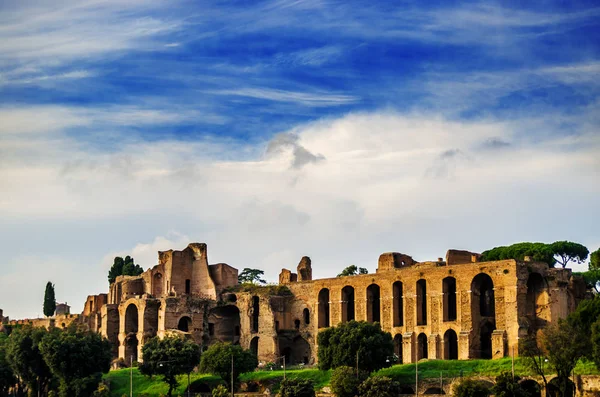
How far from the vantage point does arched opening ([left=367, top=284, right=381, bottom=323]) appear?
86556 mm

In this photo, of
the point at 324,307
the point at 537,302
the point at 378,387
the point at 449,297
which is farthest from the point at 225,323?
the point at 378,387

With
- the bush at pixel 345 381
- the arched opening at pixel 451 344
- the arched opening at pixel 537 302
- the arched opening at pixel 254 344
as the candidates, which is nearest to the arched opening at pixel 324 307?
the arched opening at pixel 254 344

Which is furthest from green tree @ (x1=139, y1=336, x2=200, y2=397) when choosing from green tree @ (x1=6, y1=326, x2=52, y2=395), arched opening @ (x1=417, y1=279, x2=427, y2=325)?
arched opening @ (x1=417, y1=279, x2=427, y2=325)

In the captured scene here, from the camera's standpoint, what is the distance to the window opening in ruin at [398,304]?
84688 mm

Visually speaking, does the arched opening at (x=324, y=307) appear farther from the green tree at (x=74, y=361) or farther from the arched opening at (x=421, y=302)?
the green tree at (x=74, y=361)

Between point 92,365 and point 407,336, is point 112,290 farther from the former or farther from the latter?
point 407,336

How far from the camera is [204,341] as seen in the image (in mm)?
92000

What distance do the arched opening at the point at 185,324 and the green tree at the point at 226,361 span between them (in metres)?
13.9

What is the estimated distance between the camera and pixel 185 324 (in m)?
92.0

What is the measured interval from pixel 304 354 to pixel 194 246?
47.9 feet

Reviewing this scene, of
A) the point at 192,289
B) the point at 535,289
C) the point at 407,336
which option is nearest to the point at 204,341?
the point at 192,289

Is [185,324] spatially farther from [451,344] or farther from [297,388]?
[297,388]

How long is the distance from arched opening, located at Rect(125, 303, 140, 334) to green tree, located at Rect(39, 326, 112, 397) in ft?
47.8

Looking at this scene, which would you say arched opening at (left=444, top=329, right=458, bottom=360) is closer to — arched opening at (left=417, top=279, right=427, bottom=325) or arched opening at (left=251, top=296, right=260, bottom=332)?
arched opening at (left=417, top=279, right=427, bottom=325)
